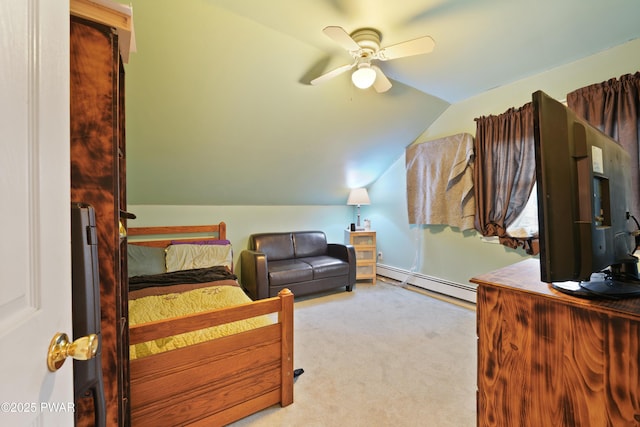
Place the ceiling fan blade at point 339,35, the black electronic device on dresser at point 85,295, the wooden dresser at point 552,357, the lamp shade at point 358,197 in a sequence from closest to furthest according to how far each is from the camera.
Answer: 1. the black electronic device on dresser at point 85,295
2. the wooden dresser at point 552,357
3. the ceiling fan blade at point 339,35
4. the lamp shade at point 358,197

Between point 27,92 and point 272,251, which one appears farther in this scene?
point 272,251

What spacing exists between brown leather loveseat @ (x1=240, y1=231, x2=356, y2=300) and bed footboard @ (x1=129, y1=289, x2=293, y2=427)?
1.52 metres

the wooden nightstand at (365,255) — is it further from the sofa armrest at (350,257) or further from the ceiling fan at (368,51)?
the ceiling fan at (368,51)

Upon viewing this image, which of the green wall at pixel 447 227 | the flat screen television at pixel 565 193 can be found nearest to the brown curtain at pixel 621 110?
the green wall at pixel 447 227

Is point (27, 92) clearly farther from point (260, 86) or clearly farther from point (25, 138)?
point (260, 86)

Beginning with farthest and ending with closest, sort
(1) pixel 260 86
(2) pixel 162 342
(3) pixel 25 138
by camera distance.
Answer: (1) pixel 260 86 → (2) pixel 162 342 → (3) pixel 25 138

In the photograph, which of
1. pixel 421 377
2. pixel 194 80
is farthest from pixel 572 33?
pixel 194 80

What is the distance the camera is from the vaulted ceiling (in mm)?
1730

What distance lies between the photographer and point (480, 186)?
2.85 meters

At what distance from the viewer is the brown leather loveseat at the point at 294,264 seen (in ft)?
10.0

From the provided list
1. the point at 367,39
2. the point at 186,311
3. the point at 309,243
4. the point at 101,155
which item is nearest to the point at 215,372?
the point at 186,311

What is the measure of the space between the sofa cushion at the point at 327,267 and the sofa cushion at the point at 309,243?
277 millimetres

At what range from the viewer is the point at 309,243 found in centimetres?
397

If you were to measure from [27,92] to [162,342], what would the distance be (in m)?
1.42
